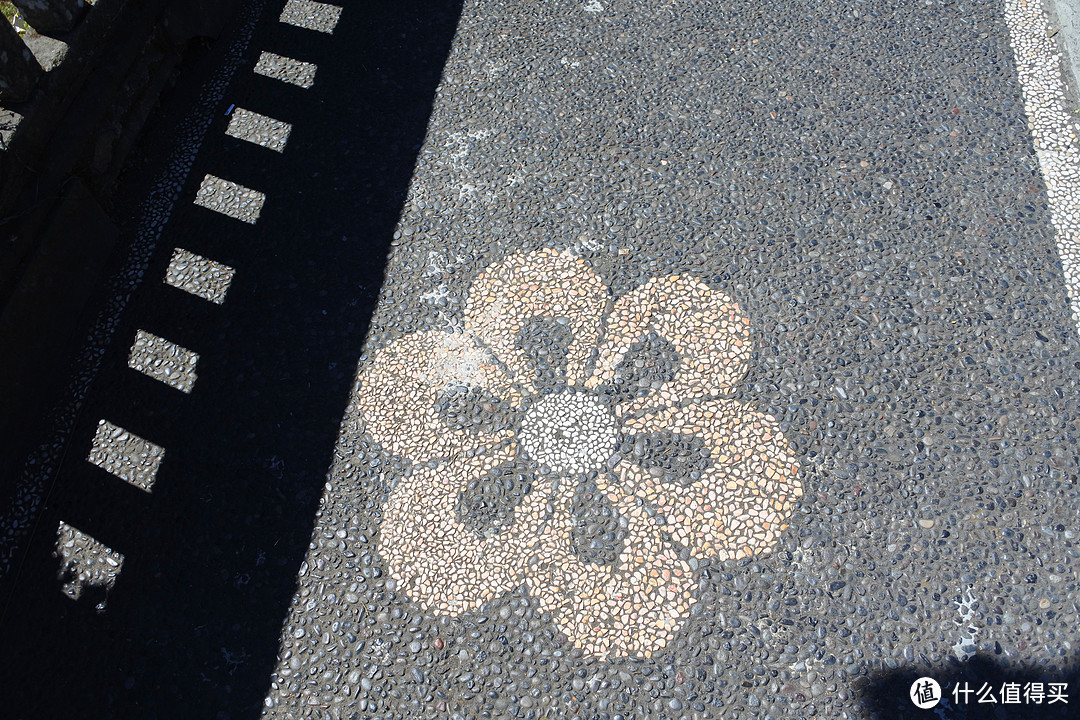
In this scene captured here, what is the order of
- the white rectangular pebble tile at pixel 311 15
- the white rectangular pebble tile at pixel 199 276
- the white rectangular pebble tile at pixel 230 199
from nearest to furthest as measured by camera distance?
the white rectangular pebble tile at pixel 199 276, the white rectangular pebble tile at pixel 230 199, the white rectangular pebble tile at pixel 311 15

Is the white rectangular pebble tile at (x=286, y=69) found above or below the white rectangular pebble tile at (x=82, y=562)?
above

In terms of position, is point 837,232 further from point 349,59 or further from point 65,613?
point 65,613

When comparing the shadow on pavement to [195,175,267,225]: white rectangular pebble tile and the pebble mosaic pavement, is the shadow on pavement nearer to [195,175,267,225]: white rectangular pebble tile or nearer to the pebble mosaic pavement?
[195,175,267,225]: white rectangular pebble tile

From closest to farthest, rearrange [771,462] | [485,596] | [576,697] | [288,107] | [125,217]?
[576,697]
[485,596]
[771,462]
[125,217]
[288,107]

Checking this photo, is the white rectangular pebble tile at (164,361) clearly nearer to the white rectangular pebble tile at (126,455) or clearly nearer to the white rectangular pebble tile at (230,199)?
the white rectangular pebble tile at (126,455)

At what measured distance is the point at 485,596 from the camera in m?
2.52

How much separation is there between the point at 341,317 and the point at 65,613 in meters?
1.51

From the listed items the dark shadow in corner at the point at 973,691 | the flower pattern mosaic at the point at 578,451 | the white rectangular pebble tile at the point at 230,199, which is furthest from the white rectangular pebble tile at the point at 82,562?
the dark shadow in corner at the point at 973,691

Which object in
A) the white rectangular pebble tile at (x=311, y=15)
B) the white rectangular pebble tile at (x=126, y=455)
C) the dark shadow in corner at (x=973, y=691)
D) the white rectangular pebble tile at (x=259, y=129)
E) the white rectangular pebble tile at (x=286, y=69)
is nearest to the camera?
the dark shadow in corner at (x=973, y=691)

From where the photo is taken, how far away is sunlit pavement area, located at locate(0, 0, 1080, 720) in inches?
95.3

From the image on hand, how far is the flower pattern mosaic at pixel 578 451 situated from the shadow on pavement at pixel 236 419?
363 millimetres

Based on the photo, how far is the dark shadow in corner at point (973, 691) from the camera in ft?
7.39

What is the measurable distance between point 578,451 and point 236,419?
4.63 ft

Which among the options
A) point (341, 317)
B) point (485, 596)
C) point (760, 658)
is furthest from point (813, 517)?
point (341, 317)
